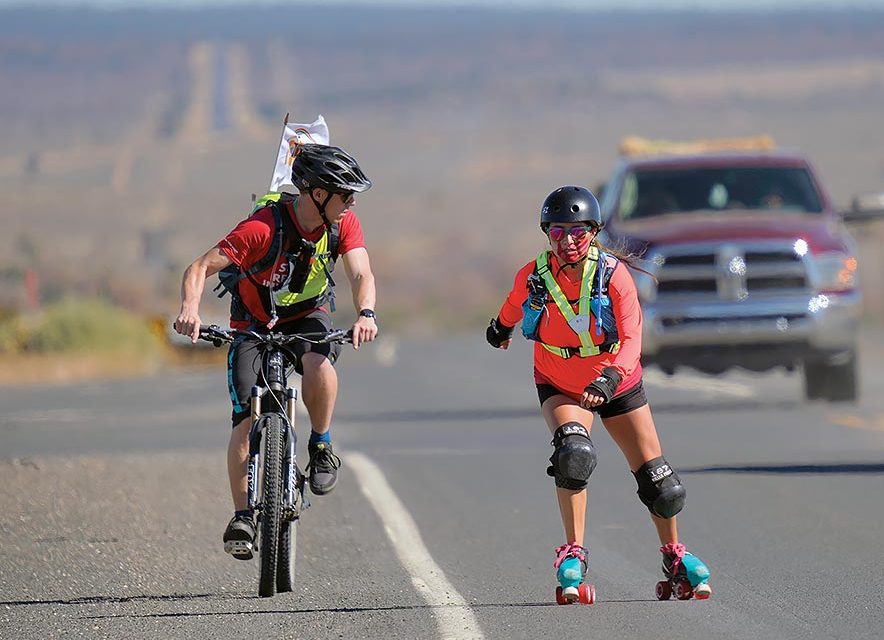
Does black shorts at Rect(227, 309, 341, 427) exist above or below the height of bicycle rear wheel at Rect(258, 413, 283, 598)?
above

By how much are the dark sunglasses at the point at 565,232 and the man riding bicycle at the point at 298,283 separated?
3.27 ft

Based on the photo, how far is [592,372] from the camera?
30.1 ft

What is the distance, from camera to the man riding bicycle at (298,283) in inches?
376

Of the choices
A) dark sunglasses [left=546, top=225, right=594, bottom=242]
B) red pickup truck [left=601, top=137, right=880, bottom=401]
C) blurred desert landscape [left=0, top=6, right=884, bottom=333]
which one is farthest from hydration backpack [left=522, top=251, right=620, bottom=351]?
blurred desert landscape [left=0, top=6, right=884, bottom=333]

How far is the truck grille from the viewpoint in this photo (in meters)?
19.6

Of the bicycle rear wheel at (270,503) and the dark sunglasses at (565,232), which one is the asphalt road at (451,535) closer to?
the bicycle rear wheel at (270,503)

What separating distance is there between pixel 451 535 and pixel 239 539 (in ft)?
8.37

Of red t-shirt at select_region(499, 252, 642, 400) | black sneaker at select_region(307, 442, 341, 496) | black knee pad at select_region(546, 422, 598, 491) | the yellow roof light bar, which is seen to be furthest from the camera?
the yellow roof light bar

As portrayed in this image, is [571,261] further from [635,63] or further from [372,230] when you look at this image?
[635,63]

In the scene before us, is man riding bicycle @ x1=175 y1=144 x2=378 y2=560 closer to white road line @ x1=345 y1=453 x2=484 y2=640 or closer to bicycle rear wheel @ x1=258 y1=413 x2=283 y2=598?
bicycle rear wheel @ x1=258 y1=413 x2=283 y2=598

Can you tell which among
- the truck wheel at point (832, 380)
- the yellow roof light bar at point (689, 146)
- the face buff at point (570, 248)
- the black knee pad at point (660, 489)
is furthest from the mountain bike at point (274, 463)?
the yellow roof light bar at point (689, 146)

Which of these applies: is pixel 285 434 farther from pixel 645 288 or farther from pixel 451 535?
pixel 645 288

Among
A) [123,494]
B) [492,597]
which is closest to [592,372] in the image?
[492,597]

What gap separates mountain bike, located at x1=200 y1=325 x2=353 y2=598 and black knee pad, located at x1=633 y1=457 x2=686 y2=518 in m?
1.47
